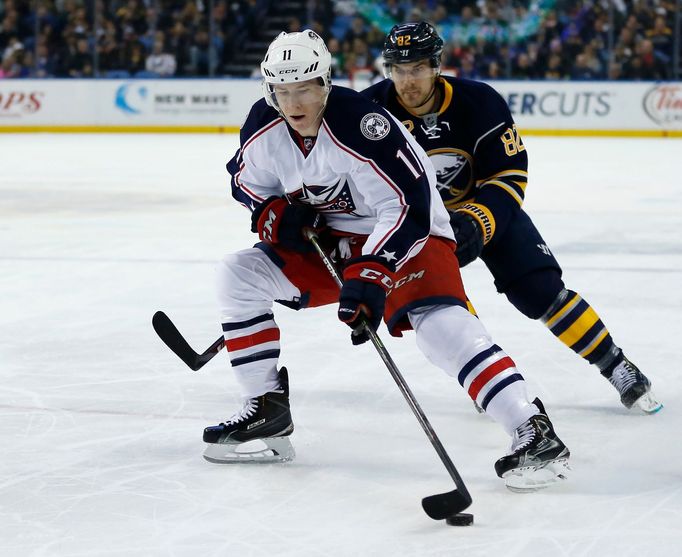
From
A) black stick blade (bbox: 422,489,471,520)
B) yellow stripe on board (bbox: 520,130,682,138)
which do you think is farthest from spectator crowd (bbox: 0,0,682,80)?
black stick blade (bbox: 422,489,471,520)

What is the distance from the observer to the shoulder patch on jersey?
2.37 metres

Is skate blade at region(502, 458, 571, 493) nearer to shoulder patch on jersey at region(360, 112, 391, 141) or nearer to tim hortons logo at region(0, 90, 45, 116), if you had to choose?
shoulder patch on jersey at region(360, 112, 391, 141)

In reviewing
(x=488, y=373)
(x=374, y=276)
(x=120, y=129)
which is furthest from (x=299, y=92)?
(x=120, y=129)

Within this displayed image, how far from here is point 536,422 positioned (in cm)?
235

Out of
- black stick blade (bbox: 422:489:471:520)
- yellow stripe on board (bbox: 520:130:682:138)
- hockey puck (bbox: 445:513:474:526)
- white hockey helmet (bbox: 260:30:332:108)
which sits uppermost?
white hockey helmet (bbox: 260:30:332:108)

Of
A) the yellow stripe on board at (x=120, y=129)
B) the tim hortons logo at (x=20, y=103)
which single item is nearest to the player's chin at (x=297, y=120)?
the yellow stripe on board at (x=120, y=129)

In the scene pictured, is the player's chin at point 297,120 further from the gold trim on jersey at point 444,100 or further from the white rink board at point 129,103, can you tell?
the white rink board at point 129,103

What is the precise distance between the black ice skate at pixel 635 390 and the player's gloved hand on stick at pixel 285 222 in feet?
3.06

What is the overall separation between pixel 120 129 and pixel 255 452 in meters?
11.4

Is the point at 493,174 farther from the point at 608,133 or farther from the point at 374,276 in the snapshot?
the point at 608,133

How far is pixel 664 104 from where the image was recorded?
12227 mm

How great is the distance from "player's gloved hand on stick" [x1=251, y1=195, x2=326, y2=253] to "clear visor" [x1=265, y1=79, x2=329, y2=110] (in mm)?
251

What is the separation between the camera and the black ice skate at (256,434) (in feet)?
8.35

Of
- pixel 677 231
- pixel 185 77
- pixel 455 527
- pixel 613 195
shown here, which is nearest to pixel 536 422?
pixel 455 527
